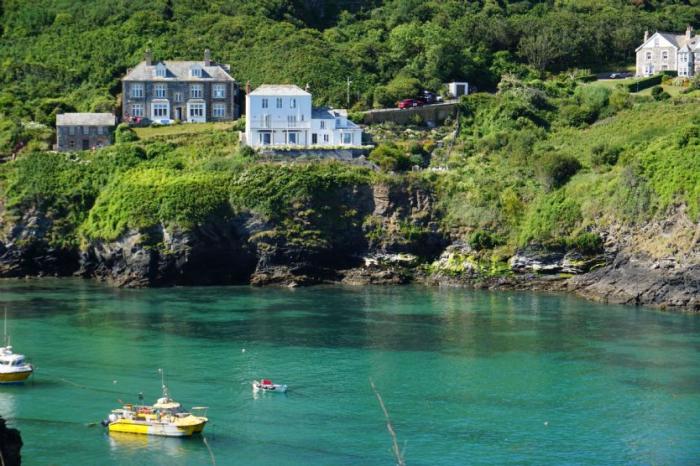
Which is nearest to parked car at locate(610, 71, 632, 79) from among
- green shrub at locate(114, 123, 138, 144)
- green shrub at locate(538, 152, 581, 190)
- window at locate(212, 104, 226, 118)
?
green shrub at locate(538, 152, 581, 190)

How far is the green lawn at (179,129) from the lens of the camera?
123 meters

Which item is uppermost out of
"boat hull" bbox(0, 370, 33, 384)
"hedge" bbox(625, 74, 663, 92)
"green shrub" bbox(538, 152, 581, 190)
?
"hedge" bbox(625, 74, 663, 92)

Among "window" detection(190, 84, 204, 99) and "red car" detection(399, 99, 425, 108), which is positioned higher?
"window" detection(190, 84, 204, 99)

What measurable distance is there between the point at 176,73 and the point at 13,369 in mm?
60551

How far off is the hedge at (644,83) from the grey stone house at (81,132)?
171 feet

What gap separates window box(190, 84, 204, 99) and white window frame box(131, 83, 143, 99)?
15.8 feet

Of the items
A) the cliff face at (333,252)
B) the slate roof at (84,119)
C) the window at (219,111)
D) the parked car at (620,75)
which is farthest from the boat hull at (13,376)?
the parked car at (620,75)

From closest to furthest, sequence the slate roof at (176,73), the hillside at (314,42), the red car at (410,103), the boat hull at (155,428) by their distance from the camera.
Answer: the boat hull at (155,428) → the slate roof at (176,73) → the red car at (410,103) → the hillside at (314,42)

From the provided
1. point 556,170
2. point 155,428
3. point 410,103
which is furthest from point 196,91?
point 155,428

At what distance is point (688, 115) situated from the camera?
119125mm

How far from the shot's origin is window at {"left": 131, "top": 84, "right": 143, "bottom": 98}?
12769 cm

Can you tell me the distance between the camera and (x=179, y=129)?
125 m

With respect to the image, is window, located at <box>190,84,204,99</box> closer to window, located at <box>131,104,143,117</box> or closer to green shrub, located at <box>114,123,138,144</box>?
window, located at <box>131,104,143,117</box>

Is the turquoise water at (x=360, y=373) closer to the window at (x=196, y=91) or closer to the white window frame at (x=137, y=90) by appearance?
the white window frame at (x=137, y=90)
